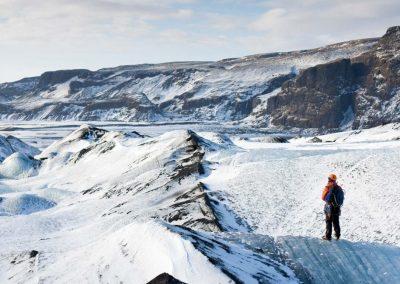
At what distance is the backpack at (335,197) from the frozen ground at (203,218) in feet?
6.61

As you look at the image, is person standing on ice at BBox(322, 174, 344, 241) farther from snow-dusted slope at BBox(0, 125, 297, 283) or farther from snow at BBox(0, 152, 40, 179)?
snow at BBox(0, 152, 40, 179)

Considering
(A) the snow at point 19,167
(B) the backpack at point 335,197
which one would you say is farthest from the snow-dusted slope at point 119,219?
(B) the backpack at point 335,197

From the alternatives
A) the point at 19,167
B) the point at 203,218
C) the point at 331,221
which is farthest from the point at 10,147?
the point at 331,221

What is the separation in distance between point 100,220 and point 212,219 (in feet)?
52.7

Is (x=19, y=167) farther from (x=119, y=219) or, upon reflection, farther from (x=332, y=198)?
(x=332, y=198)

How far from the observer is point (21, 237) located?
158ft

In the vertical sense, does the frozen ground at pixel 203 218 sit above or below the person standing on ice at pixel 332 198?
below

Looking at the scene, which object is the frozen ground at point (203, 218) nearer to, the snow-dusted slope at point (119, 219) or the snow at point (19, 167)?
the snow-dusted slope at point (119, 219)

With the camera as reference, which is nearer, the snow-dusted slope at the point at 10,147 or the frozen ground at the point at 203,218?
the frozen ground at the point at 203,218

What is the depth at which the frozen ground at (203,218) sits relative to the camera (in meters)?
21.2

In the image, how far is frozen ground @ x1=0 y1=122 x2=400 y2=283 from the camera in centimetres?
2116

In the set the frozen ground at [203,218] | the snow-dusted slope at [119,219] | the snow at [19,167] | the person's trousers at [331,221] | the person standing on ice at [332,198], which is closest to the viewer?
the snow-dusted slope at [119,219]

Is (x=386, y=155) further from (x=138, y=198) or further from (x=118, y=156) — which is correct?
(x=118, y=156)

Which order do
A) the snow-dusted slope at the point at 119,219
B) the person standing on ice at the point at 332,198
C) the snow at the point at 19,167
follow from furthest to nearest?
the snow at the point at 19,167 → the person standing on ice at the point at 332,198 → the snow-dusted slope at the point at 119,219
